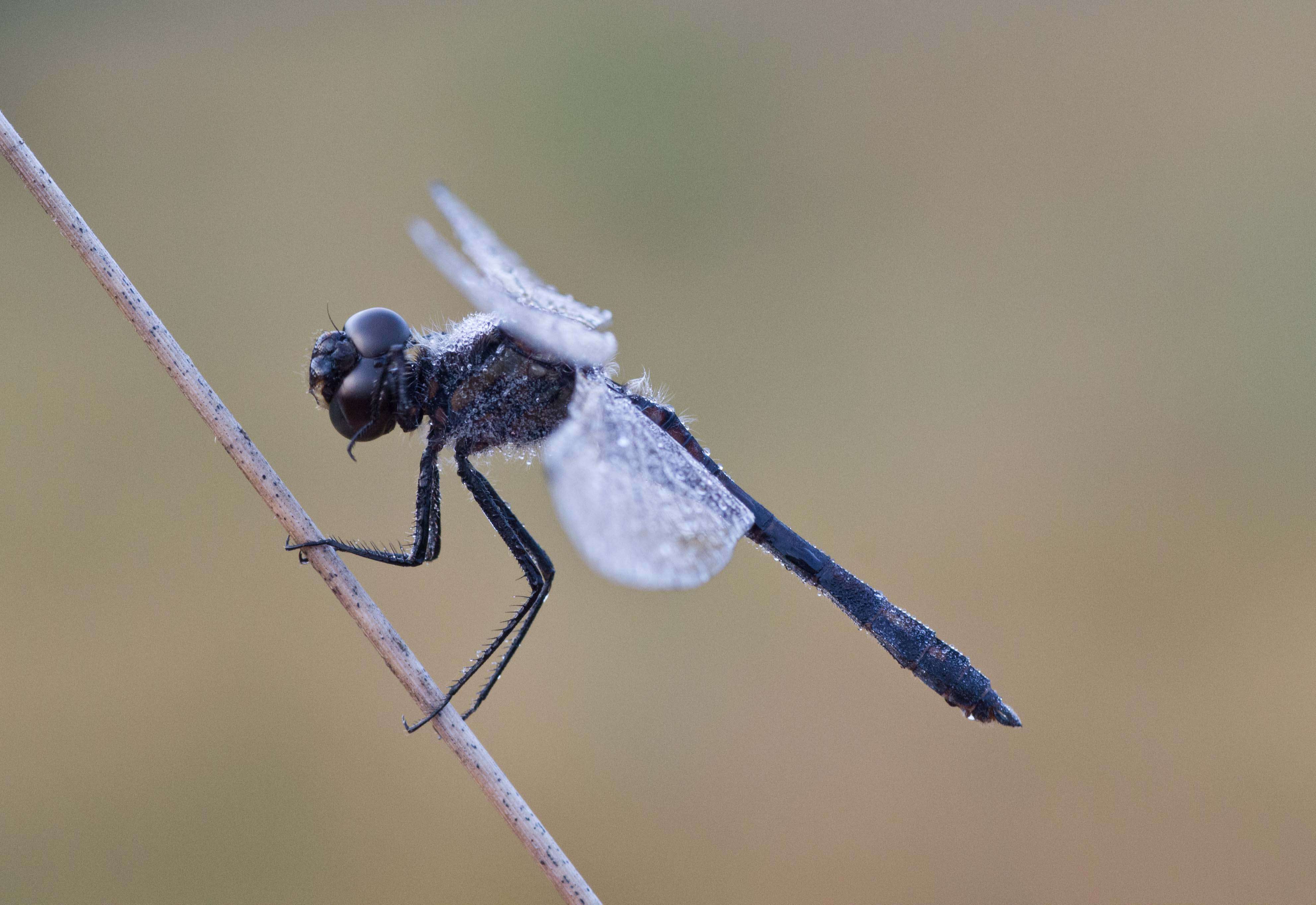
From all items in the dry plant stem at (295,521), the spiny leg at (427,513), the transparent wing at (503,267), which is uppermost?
the transparent wing at (503,267)

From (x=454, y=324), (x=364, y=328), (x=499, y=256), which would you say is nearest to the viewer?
(x=364, y=328)

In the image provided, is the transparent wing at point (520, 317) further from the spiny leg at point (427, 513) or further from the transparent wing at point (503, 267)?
the spiny leg at point (427, 513)

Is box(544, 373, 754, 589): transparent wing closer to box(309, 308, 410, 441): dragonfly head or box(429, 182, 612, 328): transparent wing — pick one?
box(429, 182, 612, 328): transparent wing

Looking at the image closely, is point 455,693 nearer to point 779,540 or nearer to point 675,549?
point 675,549

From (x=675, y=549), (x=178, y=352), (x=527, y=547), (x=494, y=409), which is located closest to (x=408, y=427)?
(x=494, y=409)

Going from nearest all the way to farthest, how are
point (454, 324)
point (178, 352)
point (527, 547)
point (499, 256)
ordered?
point (178, 352)
point (527, 547)
point (454, 324)
point (499, 256)

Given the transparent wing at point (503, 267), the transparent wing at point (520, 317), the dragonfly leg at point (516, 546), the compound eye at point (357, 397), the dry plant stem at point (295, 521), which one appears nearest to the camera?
the dry plant stem at point (295, 521)

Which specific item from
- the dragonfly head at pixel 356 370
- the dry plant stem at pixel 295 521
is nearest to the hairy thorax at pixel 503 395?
the dragonfly head at pixel 356 370
